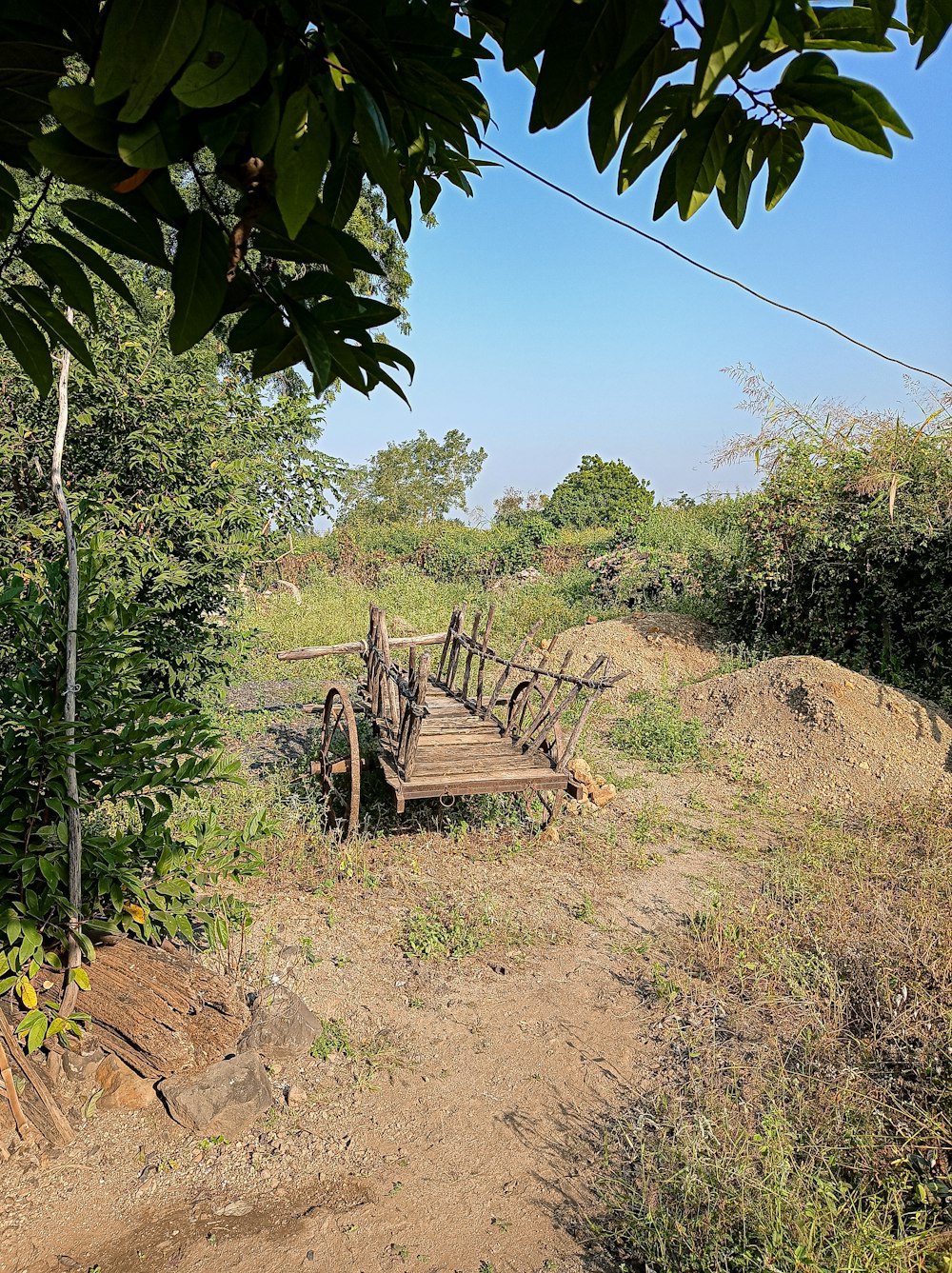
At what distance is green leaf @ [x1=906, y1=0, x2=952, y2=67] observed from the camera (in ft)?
1.96

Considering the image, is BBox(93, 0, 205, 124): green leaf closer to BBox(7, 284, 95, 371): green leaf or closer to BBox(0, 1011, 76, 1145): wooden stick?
BBox(7, 284, 95, 371): green leaf

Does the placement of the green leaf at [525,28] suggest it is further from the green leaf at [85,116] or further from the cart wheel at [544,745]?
the cart wheel at [544,745]

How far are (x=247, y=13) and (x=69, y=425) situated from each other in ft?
16.6

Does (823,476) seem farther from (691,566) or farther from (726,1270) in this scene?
(726,1270)

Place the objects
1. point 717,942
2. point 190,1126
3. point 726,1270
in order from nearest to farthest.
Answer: point 726,1270 → point 190,1126 → point 717,942

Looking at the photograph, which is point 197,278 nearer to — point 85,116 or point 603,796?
point 85,116

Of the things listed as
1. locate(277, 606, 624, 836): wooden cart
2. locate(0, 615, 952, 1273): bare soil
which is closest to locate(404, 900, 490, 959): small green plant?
locate(0, 615, 952, 1273): bare soil

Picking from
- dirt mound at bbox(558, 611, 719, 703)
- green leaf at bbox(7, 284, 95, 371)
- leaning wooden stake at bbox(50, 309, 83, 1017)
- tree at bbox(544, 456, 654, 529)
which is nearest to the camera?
green leaf at bbox(7, 284, 95, 371)

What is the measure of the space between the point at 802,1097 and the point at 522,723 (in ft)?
11.3

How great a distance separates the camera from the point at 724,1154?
98.8 inches

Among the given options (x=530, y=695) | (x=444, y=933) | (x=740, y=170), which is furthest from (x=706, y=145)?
(x=530, y=695)

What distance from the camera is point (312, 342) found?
695 mm

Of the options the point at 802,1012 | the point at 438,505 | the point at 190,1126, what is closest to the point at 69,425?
the point at 190,1126

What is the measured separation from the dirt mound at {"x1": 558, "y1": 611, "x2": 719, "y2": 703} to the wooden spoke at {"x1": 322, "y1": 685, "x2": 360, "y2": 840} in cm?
419
